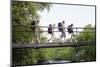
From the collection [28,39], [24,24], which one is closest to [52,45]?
[28,39]

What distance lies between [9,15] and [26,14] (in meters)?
0.21

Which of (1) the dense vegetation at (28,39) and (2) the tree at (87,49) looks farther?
(2) the tree at (87,49)

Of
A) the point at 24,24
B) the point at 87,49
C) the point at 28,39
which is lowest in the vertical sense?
the point at 87,49

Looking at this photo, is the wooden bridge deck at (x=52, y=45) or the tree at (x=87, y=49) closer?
the wooden bridge deck at (x=52, y=45)

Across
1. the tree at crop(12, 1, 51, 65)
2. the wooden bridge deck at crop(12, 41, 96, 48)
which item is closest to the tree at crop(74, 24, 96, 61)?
the wooden bridge deck at crop(12, 41, 96, 48)

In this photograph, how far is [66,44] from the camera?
255cm

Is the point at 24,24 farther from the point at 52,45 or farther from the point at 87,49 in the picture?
the point at 87,49

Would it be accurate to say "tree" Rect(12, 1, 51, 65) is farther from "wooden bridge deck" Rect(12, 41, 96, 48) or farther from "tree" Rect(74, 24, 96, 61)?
"tree" Rect(74, 24, 96, 61)

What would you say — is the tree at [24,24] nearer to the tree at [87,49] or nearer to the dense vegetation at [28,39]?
the dense vegetation at [28,39]

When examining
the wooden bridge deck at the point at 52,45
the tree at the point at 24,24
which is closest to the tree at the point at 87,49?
the wooden bridge deck at the point at 52,45

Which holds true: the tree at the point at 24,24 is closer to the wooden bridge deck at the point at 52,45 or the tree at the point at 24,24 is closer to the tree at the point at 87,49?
the wooden bridge deck at the point at 52,45

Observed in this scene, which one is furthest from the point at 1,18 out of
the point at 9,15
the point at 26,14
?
the point at 26,14

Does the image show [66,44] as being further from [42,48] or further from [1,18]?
[1,18]

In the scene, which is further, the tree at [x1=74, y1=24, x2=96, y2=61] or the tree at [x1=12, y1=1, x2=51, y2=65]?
the tree at [x1=74, y1=24, x2=96, y2=61]
